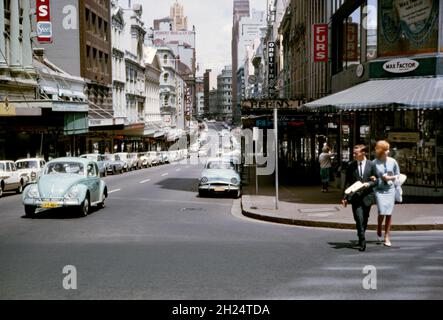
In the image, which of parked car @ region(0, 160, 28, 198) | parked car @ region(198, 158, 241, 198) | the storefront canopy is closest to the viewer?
the storefront canopy

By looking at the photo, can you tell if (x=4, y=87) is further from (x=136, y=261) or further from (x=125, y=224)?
(x=136, y=261)

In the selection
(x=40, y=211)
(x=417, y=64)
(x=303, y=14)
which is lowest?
(x=40, y=211)

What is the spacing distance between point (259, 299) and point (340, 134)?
17814 mm

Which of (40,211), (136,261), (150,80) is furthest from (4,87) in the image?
(150,80)

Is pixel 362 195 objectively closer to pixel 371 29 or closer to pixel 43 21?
pixel 371 29

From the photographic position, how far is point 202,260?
29.1 feet

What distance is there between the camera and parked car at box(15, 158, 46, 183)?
Answer: 25109mm

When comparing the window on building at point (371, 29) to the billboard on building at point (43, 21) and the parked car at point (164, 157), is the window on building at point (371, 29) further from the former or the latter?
the parked car at point (164, 157)

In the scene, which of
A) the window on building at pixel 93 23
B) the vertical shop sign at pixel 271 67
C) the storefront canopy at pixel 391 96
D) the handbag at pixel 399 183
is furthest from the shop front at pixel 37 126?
the handbag at pixel 399 183

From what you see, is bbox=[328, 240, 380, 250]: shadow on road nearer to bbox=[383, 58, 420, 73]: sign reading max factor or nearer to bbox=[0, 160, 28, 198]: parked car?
bbox=[383, 58, 420, 73]: sign reading max factor

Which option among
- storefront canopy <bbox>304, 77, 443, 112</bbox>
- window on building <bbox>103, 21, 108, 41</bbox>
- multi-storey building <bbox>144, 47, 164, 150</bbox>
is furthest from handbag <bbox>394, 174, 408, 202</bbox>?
multi-storey building <bbox>144, 47, 164, 150</bbox>

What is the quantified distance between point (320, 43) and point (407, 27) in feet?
28.7

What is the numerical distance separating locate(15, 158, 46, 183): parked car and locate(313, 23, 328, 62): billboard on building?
14.3 m
